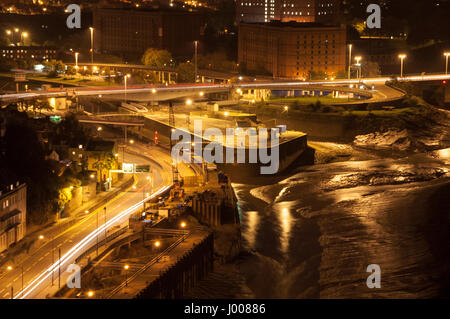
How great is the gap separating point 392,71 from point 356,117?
16009 mm

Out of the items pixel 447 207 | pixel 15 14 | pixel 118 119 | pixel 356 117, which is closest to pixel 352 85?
pixel 356 117

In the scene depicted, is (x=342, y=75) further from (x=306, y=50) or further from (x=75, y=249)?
(x=75, y=249)

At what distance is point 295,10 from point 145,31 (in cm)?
925

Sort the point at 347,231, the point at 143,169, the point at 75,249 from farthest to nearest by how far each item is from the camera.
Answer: the point at 143,169, the point at 347,231, the point at 75,249

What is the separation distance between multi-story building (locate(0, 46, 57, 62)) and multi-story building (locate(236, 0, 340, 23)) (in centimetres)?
1329

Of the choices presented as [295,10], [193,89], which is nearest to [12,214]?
[193,89]

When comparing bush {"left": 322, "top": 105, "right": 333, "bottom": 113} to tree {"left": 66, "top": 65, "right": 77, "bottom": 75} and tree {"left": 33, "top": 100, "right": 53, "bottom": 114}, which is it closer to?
tree {"left": 33, "top": 100, "right": 53, "bottom": 114}

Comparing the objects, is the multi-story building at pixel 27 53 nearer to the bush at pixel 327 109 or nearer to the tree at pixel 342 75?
the tree at pixel 342 75

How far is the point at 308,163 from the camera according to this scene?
27922 mm

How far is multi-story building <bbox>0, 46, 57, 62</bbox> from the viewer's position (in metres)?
47.0

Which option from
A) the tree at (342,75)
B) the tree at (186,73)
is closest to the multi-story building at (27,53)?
the tree at (186,73)

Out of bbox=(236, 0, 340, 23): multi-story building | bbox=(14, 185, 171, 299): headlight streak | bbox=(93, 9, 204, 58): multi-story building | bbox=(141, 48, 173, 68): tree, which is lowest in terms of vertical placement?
bbox=(14, 185, 171, 299): headlight streak

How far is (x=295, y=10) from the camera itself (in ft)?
172

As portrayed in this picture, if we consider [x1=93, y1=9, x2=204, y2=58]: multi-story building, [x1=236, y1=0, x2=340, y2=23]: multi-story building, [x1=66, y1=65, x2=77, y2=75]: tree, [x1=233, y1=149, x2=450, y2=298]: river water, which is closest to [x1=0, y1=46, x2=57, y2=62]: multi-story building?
[x1=66, y1=65, x2=77, y2=75]: tree
